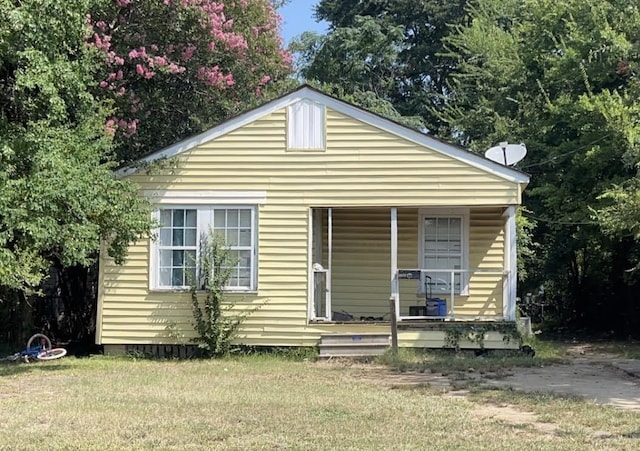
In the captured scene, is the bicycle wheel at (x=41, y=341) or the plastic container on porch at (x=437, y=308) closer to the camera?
the bicycle wheel at (x=41, y=341)

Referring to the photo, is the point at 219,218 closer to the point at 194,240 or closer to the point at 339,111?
the point at 194,240

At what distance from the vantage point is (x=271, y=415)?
7488mm

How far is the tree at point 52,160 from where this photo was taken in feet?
33.6

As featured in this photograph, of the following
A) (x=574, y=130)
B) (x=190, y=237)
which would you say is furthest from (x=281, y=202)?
(x=574, y=130)

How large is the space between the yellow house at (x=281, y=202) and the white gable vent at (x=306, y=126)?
2cm

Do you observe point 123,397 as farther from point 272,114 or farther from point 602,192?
point 602,192

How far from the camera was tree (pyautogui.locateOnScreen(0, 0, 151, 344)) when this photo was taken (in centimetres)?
1024

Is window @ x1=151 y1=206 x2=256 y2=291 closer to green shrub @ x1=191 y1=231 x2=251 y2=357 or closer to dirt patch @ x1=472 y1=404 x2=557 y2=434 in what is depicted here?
green shrub @ x1=191 y1=231 x2=251 y2=357

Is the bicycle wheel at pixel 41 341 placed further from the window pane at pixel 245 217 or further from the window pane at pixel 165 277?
the window pane at pixel 245 217

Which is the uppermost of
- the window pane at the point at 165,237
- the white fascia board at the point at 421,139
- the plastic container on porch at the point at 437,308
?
the white fascia board at the point at 421,139

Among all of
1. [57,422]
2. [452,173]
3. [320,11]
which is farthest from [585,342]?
[320,11]

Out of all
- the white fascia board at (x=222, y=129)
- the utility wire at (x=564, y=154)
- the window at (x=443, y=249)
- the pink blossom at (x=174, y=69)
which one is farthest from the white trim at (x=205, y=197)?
the utility wire at (x=564, y=154)

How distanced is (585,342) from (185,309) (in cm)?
1008

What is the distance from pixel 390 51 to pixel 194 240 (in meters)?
22.9
